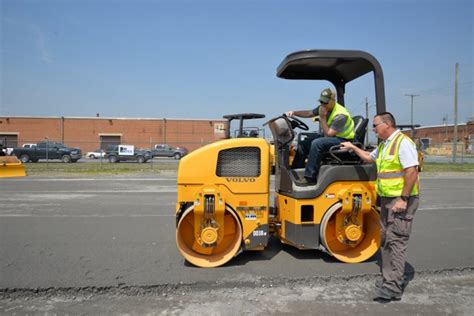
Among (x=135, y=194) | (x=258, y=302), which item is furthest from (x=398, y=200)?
(x=135, y=194)

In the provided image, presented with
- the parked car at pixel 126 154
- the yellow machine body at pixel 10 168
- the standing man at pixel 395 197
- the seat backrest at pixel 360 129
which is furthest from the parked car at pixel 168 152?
the standing man at pixel 395 197

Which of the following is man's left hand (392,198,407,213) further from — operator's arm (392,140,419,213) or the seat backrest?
the seat backrest

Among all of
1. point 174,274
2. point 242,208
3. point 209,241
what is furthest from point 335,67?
point 174,274

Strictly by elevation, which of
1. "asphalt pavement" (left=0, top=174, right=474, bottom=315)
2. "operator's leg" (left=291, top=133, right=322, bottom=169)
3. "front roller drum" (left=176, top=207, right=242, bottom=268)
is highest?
"operator's leg" (left=291, top=133, right=322, bottom=169)

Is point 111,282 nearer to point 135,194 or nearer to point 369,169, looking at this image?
point 369,169

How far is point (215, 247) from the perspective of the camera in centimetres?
421

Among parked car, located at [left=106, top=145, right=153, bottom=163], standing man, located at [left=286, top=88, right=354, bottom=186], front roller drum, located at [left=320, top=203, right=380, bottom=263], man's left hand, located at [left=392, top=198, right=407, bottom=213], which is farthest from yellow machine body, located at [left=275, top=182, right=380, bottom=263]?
parked car, located at [left=106, top=145, right=153, bottom=163]

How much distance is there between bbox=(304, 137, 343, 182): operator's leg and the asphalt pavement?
3.52ft

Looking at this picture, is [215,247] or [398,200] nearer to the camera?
[398,200]

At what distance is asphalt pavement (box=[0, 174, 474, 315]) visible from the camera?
10.5 ft

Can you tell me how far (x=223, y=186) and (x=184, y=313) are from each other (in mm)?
1516

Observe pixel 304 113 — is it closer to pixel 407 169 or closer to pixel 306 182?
pixel 306 182

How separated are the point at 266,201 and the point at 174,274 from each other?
1.34 meters

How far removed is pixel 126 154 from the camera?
26500mm
